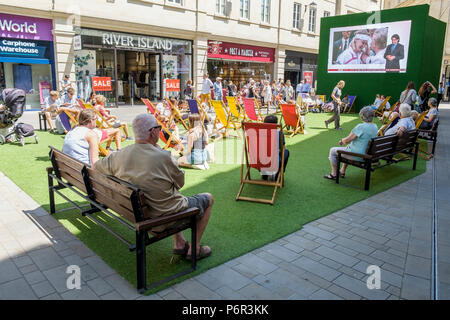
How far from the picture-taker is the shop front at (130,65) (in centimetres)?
1711

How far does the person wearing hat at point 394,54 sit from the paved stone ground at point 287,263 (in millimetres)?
14776

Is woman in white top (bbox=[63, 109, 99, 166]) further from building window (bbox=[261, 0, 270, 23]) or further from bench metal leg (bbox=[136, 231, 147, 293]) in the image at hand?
building window (bbox=[261, 0, 270, 23])

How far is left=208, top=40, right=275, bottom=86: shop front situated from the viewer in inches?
884

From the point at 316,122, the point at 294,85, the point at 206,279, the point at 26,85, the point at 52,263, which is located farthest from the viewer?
the point at 294,85

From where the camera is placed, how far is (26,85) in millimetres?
16000

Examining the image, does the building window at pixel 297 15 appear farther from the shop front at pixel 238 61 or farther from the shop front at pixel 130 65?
the shop front at pixel 130 65

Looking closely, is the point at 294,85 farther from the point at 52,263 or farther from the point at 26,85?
the point at 52,263

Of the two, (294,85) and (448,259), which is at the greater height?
(294,85)

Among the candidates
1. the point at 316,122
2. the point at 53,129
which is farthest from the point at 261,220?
the point at 316,122

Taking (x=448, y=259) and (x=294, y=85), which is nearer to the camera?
(x=448, y=259)

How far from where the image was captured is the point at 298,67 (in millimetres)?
29000

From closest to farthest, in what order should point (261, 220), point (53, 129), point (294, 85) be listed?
point (261, 220) < point (53, 129) < point (294, 85)
